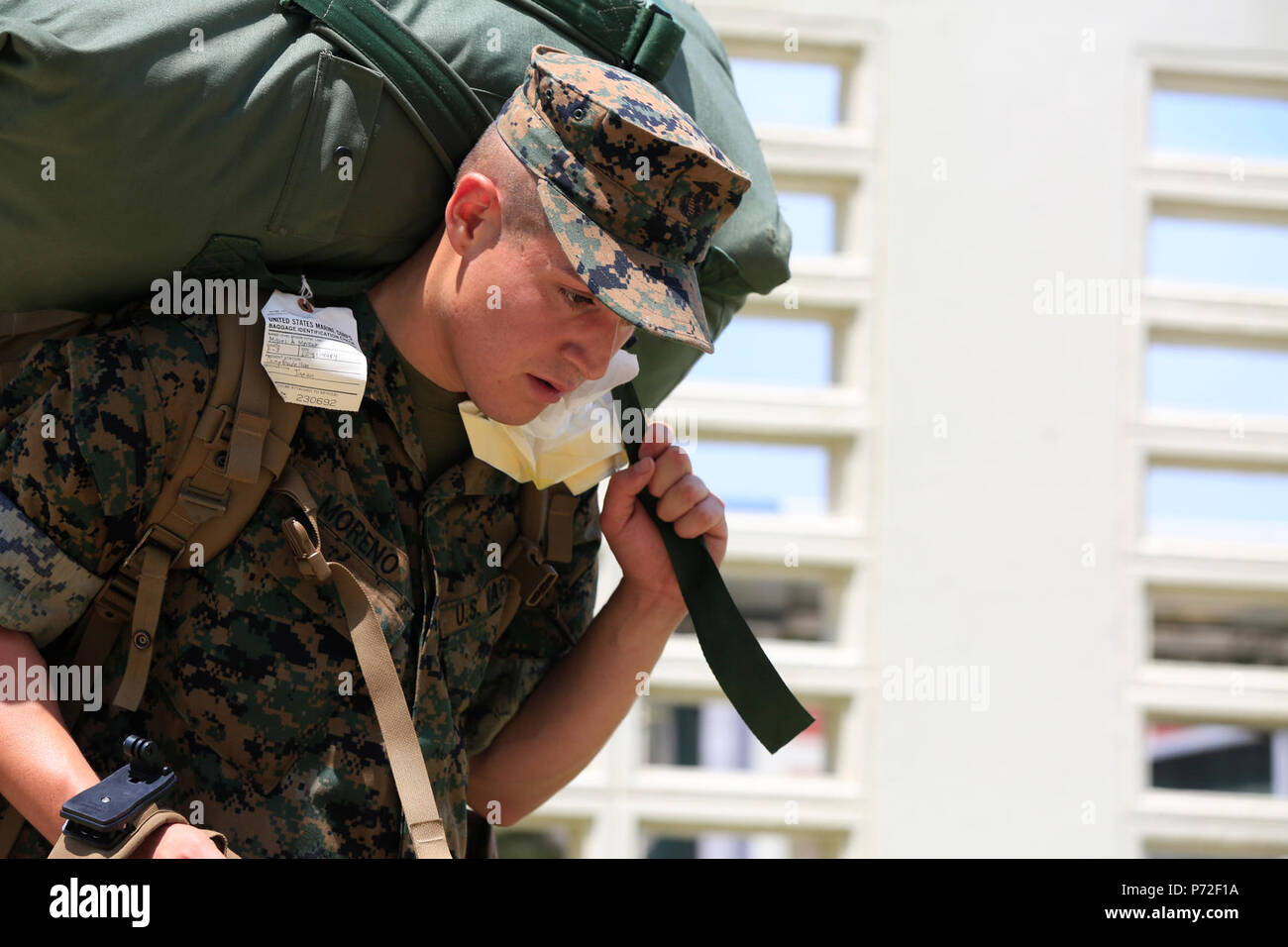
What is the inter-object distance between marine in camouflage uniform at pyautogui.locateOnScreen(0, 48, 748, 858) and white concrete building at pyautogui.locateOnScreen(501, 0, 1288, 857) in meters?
2.39

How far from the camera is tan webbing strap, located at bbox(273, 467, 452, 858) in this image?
5.38 ft

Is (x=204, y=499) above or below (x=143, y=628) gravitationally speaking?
above

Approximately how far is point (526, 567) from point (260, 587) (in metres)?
0.38

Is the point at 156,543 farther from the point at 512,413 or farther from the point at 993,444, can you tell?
the point at 993,444

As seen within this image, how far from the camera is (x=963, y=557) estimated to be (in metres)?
4.20

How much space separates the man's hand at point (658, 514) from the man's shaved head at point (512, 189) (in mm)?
400

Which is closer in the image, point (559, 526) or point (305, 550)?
point (305, 550)

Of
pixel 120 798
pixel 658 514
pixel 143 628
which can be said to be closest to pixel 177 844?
pixel 120 798

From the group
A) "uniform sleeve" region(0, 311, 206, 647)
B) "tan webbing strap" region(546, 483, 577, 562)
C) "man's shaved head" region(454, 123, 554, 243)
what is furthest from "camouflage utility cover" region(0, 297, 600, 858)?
"man's shaved head" region(454, 123, 554, 243)

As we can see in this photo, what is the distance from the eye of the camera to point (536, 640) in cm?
205

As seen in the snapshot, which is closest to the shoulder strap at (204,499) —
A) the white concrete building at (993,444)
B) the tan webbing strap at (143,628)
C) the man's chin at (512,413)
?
the tan webbing strap at (143,628)
